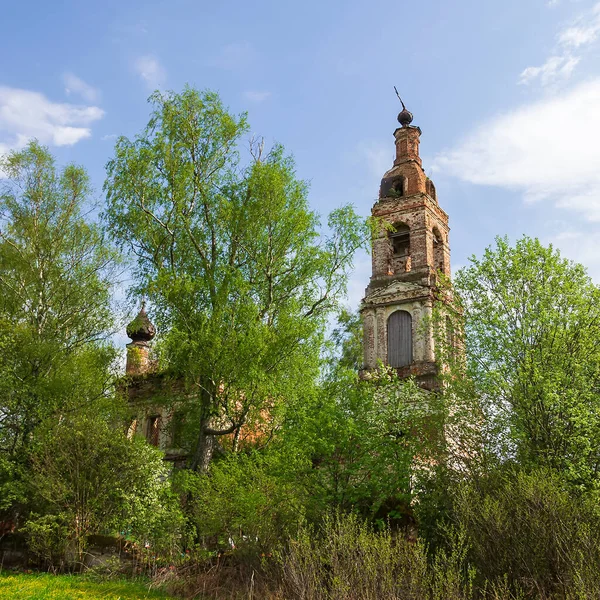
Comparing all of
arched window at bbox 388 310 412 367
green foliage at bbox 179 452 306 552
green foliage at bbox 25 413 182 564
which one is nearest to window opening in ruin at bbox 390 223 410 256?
arched window at bbox 388 310 412 367

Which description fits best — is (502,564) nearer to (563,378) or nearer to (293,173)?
(563,378)

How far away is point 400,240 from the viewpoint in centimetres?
2944

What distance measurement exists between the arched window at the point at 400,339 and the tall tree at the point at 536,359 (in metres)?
9.82

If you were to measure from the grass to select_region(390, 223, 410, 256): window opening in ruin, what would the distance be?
20.0m

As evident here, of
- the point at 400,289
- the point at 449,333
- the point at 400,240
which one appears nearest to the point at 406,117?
the point at 400,240

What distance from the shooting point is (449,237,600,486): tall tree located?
42.2 feet

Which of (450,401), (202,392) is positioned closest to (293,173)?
(202,392)

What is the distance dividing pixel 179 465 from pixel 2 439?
8.26 m

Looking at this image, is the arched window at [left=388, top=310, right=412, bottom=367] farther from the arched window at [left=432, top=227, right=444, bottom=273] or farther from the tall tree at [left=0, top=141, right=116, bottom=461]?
the tall tree at [left=0, top=141, right=116, bottom=461]

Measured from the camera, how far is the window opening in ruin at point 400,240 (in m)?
29.1

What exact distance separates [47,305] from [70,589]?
36.0 feet

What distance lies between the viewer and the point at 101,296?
21891mm

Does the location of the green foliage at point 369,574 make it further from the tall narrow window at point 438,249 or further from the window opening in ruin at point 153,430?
the tall narrow window at point 438,249

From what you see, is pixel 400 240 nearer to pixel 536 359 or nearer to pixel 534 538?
pixel 536 359
